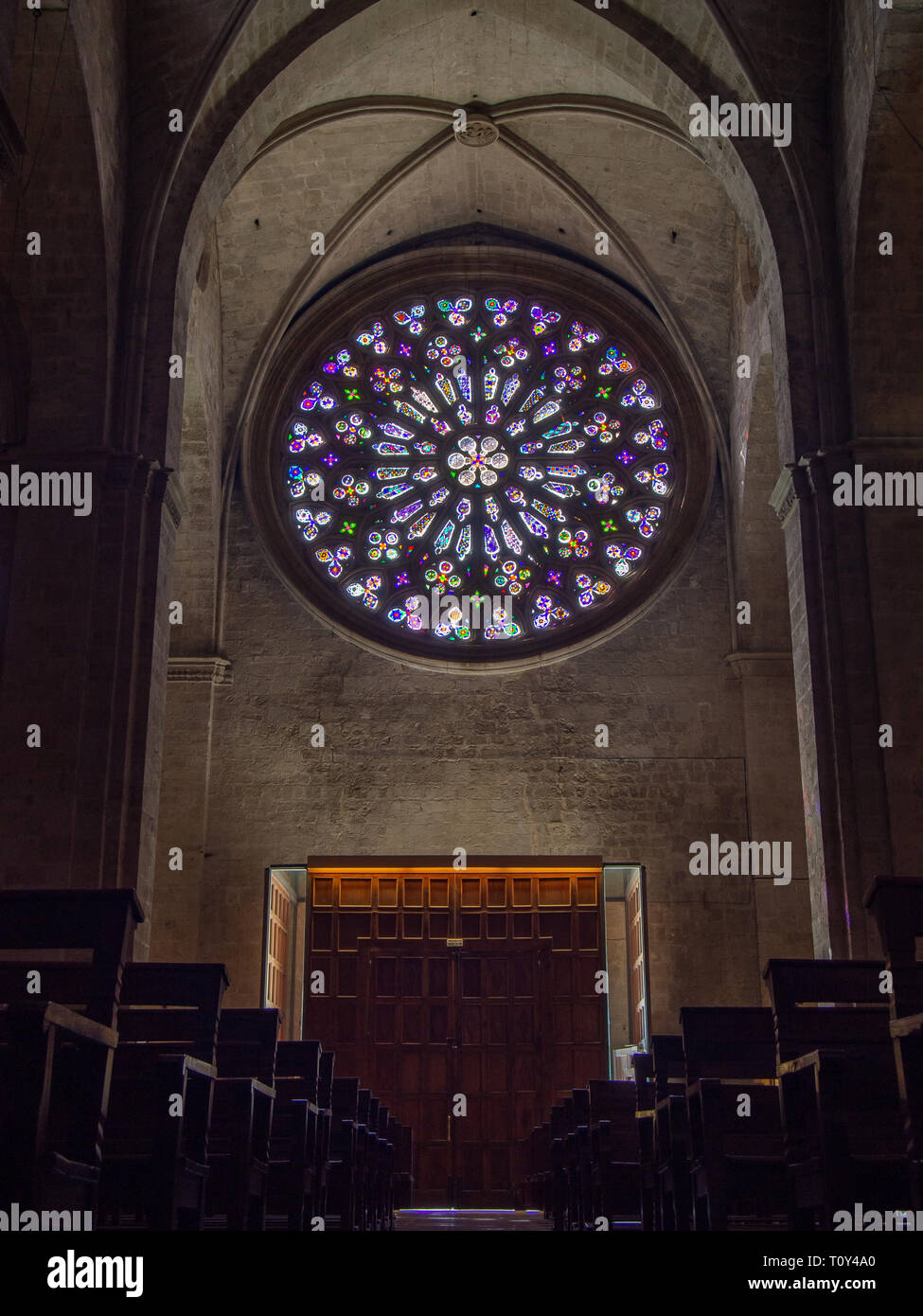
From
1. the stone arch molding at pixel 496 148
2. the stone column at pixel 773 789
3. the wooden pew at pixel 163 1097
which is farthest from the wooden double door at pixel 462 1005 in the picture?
the wooden pew at pixel 163 1097

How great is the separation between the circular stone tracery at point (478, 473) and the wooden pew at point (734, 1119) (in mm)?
9504

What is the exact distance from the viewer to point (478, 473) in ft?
53.5

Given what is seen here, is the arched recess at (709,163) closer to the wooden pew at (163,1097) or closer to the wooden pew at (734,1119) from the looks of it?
the wooden pew at (734,1119)

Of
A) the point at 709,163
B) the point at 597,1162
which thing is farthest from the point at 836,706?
the point at 709,163

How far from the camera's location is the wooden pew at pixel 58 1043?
3.81 metres

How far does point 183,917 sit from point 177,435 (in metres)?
5.29

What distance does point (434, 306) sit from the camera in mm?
16812

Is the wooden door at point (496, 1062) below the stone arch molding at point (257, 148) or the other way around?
below

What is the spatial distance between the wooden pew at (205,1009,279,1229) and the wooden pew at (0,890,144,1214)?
2.24 ft

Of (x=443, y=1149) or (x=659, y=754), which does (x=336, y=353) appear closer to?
(x=659, y=754)

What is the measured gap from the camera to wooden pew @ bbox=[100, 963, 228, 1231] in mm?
4488

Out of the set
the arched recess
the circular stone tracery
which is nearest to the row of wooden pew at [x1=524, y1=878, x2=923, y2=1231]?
the arched recess

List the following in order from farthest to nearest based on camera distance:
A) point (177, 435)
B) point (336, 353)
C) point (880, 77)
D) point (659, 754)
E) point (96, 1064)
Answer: point (336, 353)
point (659, 754)
point (177, 435)
point (880, 77)
point (96, 1064)
